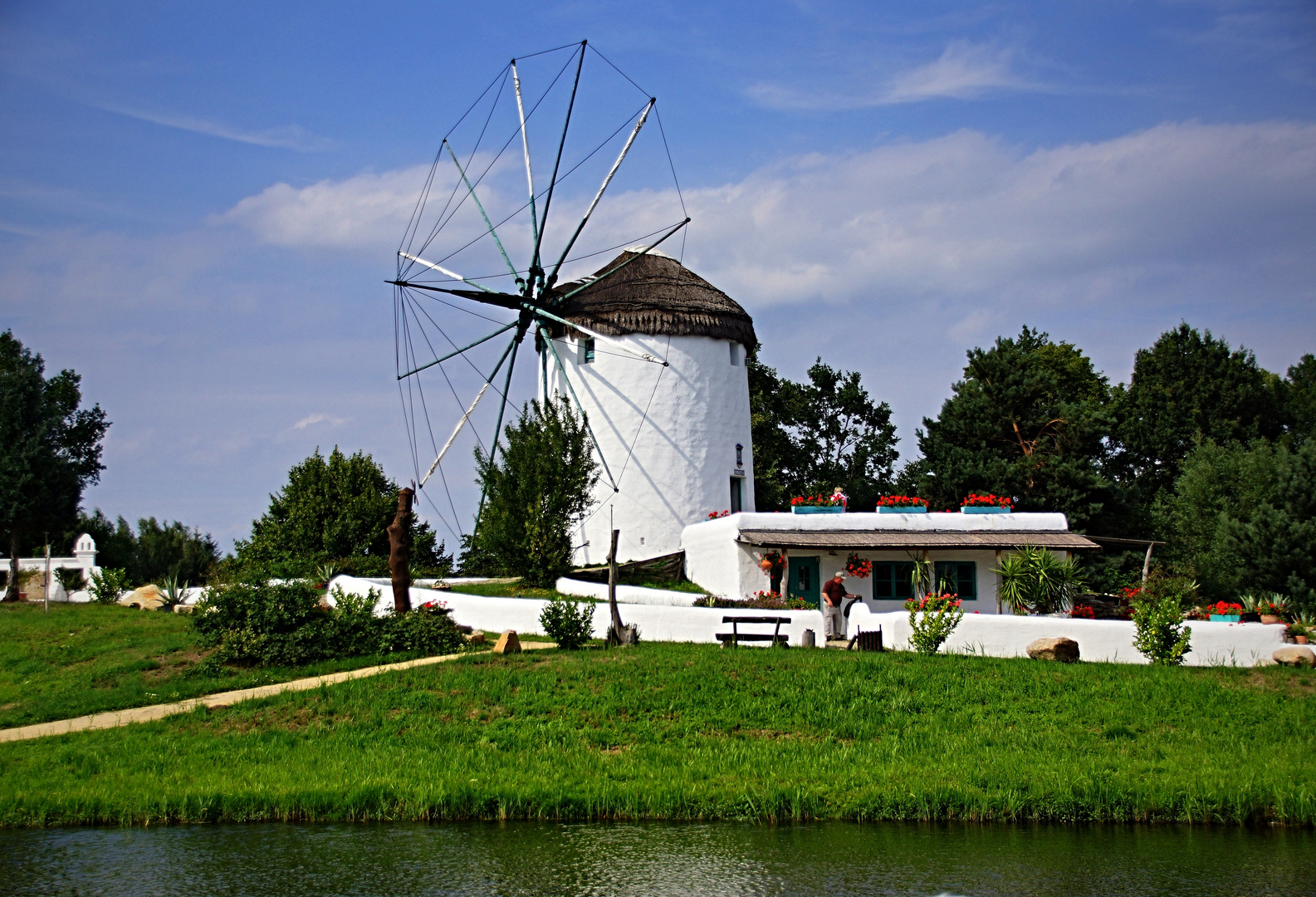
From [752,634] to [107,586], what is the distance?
19232mm

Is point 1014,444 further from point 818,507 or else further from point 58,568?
point 58,568

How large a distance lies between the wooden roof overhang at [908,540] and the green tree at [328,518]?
1168cm

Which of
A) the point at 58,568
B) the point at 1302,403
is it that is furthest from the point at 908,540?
the point at 1302,403

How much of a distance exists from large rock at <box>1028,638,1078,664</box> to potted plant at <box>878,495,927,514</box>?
28.2ft

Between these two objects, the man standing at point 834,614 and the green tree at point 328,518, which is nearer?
the man standing at point 834,614

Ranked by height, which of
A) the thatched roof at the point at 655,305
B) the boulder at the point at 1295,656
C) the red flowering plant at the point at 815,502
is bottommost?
the boulder at the point at 1295,656

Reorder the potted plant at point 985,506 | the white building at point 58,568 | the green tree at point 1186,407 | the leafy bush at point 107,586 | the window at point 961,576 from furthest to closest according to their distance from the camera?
the green tree at point 1186,407
the white building at point 58,568
the leafy bush at point 107,586
the potted plant at point 985,506
the window at point 961,576

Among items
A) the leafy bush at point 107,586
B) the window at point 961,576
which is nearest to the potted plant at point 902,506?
the window at point 961,576

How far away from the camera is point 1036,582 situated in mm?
23016

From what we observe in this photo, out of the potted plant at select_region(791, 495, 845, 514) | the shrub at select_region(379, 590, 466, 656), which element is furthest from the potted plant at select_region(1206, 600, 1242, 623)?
the shrub at select_region(379, 590, 466, 656)

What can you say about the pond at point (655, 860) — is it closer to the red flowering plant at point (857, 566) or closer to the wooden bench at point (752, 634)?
the wooden bench at point (752, 634)

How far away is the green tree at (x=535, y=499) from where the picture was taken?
2697 cm

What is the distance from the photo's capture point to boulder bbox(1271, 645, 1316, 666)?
1644 centimetres

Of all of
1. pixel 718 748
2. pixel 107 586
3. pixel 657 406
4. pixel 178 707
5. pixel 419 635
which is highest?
pixel 657 406
